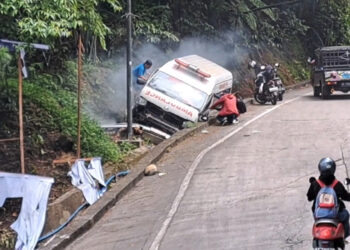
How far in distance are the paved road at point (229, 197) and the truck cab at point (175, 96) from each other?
0.88m

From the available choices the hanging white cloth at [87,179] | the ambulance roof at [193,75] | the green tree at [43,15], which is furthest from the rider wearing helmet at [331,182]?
the ambulance roof at [193,75]

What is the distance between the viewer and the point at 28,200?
8406 millimetres

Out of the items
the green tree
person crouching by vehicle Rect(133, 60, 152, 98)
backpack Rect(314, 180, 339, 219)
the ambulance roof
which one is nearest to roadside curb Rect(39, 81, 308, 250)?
the ambulance roof

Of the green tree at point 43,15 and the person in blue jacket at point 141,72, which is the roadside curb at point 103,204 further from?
the person in blue jacket at point 141,72

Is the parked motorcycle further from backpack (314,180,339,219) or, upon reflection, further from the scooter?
backpack (314,180,339,219)

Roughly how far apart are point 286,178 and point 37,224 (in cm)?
439

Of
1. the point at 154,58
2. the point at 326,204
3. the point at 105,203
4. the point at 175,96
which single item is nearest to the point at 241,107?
the point at 175,96

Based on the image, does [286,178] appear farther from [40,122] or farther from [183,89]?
[183,89]

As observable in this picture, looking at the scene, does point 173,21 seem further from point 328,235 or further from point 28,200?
point 328,235

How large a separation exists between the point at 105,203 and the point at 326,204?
16.2 feet

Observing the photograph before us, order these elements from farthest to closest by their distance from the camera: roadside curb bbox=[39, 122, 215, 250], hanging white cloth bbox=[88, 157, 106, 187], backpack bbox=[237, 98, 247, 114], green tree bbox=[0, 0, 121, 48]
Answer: backpack bbox=[237, 98, 247, 114] < hanging white cloth bbox=[88, 157, 106, 187] < green tree bbox=[0, 0, 121, 48] < roadside curb bbox=[39, 122, 215, 250]

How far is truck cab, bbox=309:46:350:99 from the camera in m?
24.6

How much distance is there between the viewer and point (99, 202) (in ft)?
33.4

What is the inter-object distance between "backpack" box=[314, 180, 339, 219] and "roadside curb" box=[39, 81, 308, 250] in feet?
11.9
